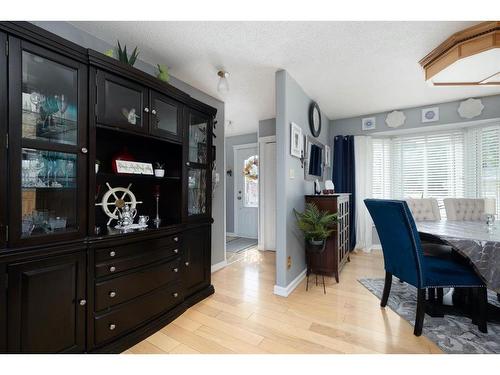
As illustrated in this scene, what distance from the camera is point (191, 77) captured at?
8.48 ft

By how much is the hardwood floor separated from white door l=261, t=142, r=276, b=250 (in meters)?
1.45

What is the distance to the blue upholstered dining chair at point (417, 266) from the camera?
1688mm

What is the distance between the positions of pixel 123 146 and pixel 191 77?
1.17 m

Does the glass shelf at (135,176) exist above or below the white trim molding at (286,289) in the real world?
above

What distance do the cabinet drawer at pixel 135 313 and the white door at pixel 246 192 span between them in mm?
3191

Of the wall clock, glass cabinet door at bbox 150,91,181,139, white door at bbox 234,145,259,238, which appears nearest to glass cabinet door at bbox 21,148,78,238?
glass cabinet door at bbox 150,91,181,139

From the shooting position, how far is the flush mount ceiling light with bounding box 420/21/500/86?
5.69ft

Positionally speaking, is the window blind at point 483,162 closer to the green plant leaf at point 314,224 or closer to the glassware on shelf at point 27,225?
the green plant leaf at point 314,224

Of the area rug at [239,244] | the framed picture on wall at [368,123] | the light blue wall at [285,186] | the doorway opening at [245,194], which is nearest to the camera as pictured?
the light blue wall at [285,186]

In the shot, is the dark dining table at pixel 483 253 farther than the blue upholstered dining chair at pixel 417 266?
No

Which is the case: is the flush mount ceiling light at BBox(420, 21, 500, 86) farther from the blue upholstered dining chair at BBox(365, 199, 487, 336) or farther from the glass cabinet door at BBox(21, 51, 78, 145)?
the glass cabinet door at BBox(21, 51, 78, 145)

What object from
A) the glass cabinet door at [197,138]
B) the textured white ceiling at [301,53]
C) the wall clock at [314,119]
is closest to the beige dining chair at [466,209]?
the textured white ceiling at [301,53]

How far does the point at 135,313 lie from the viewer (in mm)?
1629

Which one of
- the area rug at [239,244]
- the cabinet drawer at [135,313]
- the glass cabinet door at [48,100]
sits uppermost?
the glass cabinet door at [48,100]
